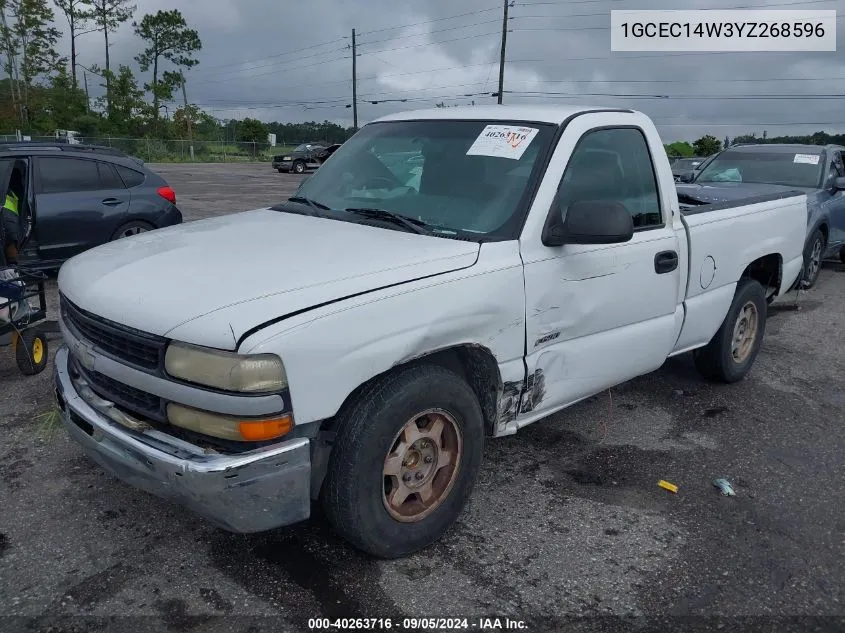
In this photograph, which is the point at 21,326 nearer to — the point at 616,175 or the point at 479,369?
the point at 479,369

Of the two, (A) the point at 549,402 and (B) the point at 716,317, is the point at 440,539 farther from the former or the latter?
(B) the point at 716,317

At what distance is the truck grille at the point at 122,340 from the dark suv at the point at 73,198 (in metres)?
5.04

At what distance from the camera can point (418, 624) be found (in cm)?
270

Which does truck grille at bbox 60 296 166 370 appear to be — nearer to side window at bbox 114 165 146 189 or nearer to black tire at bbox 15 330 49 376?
black tire at bbox 15 330 49 376

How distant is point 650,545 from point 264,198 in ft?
60.4

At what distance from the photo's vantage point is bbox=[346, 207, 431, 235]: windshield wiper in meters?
3.36

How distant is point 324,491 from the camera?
2805mm

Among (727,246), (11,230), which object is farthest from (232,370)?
(11,230)

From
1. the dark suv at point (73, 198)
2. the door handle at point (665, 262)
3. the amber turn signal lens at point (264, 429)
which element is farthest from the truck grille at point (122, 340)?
the dark suv at point (73, 198)

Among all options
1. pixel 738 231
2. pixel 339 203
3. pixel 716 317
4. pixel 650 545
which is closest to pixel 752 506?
pixel 650 545

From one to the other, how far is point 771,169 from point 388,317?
8347mm

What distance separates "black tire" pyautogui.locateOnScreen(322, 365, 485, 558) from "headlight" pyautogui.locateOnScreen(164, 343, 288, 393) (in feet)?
1.31

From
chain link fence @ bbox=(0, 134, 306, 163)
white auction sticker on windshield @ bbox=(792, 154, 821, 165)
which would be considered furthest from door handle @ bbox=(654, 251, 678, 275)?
chain link fence @ bbox=(0, 134, 306, 163)

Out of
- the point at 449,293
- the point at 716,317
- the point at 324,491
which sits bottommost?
the point at 324,491
